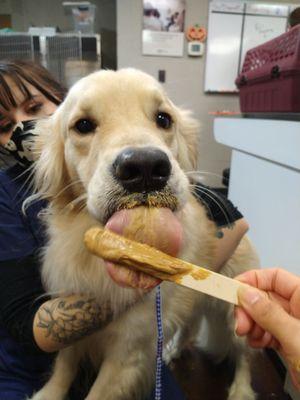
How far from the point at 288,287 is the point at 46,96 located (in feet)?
3.07

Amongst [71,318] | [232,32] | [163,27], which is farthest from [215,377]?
[232,32]

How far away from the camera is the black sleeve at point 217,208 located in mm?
1220

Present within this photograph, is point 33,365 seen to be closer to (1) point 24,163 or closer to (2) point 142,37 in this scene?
(1) point 24,163

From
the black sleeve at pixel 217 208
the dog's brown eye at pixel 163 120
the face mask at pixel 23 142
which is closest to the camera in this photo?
the dog's brown eye at pixel 163 120

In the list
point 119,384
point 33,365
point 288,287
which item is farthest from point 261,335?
point 33,365

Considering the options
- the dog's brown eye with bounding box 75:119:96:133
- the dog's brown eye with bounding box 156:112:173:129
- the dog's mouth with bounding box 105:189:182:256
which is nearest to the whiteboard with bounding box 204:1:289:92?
the dog's brown eye with bounding box 156:112:173:129

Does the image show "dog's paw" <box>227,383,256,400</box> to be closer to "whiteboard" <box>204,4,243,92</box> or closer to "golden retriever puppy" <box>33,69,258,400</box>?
"golden retriever puppy" <box>33,69,258,400</box>

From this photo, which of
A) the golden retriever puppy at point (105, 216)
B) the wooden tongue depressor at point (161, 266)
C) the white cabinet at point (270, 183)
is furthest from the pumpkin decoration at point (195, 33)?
the wooden tongue depressor at point (161, 266)

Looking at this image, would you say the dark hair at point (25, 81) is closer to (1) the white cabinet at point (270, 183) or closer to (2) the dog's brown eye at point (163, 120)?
(2) the dog's brown eye at point (163, 120)

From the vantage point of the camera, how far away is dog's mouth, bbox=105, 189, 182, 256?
2.00 ft

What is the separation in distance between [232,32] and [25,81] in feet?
10.5

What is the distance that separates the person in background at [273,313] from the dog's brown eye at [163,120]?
0.48m

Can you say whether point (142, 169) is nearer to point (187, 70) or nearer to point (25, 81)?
point (25, 81)

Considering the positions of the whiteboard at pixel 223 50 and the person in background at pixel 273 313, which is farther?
the whiteboard at pixel 223 50
